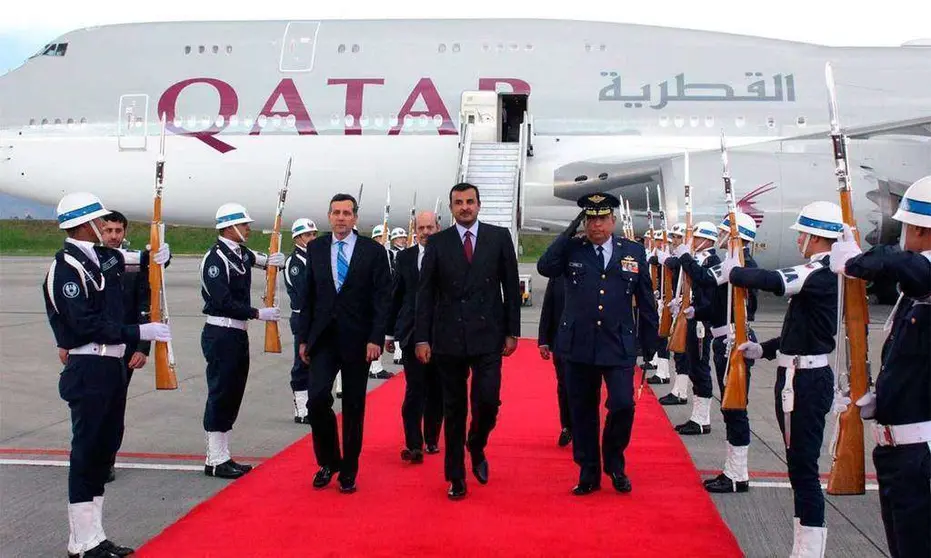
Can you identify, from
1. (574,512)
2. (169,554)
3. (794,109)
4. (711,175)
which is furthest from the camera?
(794,109)

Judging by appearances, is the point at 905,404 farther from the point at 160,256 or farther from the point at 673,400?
the point at 673,400

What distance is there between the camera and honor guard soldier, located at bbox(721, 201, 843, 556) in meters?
4.62

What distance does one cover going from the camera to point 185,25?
2003cm

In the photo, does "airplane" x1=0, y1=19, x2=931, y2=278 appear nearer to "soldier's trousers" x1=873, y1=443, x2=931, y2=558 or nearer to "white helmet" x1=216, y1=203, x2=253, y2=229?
"white helmet" x1=216, y1=203, x2=253, y2=229

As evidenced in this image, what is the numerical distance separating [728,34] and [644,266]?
14.7 meters

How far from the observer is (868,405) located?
3.78 m

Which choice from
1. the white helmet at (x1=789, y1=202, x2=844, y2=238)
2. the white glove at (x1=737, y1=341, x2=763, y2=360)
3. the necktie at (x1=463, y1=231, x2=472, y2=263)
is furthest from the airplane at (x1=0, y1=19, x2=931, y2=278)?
the white helmet at (x1=789, y1=202, x2=844, y2=238)

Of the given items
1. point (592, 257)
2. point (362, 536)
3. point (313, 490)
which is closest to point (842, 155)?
point (592, 257)

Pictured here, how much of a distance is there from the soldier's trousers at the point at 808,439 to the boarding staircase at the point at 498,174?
39.9 feet

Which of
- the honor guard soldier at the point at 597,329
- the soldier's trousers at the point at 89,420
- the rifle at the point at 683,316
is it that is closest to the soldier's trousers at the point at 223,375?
the soldier's trousers at the point at 89,420

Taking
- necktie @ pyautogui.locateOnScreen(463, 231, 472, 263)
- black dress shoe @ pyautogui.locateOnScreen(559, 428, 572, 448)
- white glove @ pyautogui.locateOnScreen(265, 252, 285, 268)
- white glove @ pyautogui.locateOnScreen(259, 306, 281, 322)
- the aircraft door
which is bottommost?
black dress shoe @ pyautogui.locateOnScreen(559, 428, 572, 448)

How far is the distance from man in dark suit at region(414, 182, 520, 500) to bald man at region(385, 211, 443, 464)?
0.76m

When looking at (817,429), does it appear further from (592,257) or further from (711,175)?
(711,175)

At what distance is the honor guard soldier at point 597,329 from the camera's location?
5.94 m
